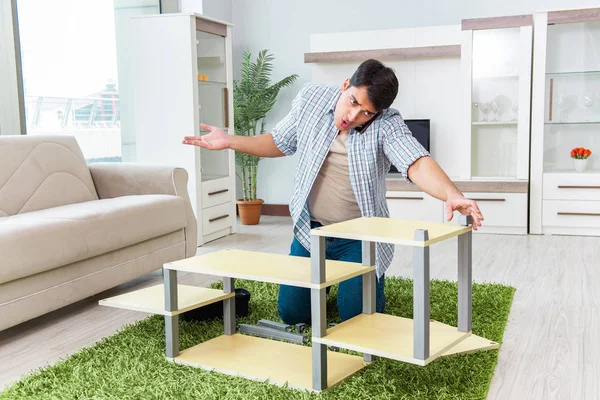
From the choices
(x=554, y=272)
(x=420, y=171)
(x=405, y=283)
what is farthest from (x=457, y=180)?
(x=420, y=171)

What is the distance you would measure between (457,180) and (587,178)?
3.15ft

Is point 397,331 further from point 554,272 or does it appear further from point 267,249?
point 267,249

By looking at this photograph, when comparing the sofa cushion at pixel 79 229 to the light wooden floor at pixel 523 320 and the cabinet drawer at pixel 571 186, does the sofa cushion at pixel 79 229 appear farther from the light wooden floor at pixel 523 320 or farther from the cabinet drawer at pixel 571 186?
the cabinet drawer at pixel 571 186

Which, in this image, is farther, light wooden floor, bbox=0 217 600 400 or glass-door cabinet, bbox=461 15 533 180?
glass-door cabinet, bbox=461 15 533 180

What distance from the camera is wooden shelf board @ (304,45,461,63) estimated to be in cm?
541

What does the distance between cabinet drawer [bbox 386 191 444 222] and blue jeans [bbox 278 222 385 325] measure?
2.63m

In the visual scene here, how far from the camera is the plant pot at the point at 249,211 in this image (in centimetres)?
583

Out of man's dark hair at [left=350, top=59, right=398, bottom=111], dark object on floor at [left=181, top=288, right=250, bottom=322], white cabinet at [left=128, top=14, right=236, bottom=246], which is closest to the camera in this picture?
man's dark hair at [left=350, top=59, right=398, bottom=111]

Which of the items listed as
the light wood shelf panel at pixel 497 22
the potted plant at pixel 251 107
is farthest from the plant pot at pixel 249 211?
the light wood shelf panel at pixel 497 22

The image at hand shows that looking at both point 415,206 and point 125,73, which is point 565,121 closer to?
point 415,206

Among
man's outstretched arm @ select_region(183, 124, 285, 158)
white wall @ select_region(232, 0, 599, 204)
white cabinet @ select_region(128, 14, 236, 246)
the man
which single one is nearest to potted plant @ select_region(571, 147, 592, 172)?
white wall @ select_region(232, 0, 599, 204)

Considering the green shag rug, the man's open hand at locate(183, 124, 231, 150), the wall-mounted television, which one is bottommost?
the green shag rug

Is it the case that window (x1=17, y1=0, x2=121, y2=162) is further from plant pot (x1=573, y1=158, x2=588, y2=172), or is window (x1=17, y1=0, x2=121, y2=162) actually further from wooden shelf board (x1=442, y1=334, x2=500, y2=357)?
plant pot (x1=573, y1=158, x2=588, y2=172)

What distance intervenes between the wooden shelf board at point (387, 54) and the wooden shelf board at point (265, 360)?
3546 millimetres
